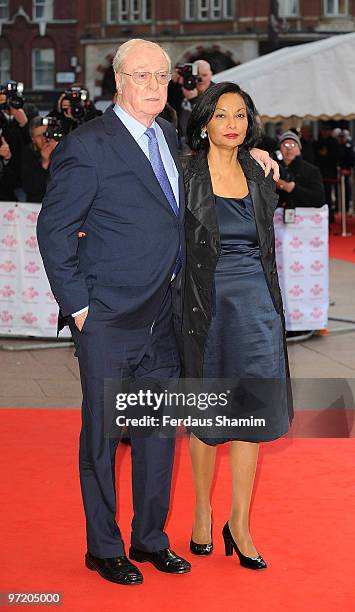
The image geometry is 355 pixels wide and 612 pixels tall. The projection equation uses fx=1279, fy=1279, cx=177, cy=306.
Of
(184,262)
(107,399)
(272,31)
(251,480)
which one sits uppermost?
(272,31)

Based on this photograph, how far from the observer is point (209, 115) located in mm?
4512

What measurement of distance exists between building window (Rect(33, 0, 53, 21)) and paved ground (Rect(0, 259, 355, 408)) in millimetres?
42838

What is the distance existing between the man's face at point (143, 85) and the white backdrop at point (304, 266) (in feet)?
18.2

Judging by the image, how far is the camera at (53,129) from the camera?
9.59 m

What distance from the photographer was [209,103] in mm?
4516

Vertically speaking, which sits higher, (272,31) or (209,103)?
(272,31)

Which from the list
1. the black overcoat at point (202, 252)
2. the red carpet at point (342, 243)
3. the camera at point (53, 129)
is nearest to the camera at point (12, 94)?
the camera at point (53, 129)

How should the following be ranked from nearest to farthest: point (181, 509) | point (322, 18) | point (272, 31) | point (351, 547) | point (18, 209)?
point (351, 547) < point (181, 509) < point (18, 209) < point (272, 31) < point (322, 18)

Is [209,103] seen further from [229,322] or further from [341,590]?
[341,590]

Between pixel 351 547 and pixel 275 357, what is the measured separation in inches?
31.6

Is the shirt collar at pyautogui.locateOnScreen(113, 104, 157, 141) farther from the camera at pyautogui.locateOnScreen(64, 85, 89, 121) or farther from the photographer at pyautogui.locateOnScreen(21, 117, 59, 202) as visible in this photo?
the camera at pyautogui.locateOnScreen(64, 85, 89, 121)

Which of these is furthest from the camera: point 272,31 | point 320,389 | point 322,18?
point 322,18

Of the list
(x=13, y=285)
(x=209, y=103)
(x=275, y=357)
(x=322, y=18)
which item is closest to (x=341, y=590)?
(x=275, y=357)

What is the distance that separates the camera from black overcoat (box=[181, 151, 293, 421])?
14.5ft
